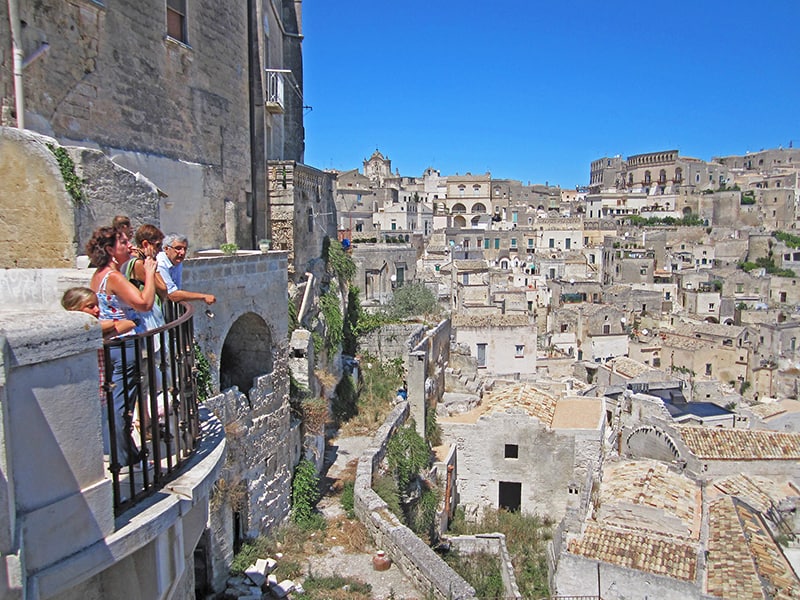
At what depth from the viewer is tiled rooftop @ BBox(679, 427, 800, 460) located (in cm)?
1836

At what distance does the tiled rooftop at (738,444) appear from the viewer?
18.4m

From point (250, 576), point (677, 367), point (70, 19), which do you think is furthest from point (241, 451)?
point (677, 367)

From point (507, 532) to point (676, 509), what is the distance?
4003 millimetres

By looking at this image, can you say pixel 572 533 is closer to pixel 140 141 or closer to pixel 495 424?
pixel 495 424

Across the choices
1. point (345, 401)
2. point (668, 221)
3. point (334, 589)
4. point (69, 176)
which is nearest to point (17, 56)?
point (69, 176)

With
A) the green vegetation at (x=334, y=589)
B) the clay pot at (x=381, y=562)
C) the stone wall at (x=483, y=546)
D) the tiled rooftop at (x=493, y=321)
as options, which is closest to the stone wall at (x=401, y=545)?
the clay pot at (x=381, y=562)

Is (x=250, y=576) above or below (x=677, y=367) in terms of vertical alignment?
above

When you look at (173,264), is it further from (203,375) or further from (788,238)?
(788,238)

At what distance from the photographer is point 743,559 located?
40.5ft

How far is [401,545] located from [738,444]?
14416mm

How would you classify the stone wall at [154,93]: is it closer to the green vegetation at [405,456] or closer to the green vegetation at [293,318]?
the green vegetation at [293,318]

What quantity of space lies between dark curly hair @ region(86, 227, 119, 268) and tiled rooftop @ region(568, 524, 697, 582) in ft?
38.5

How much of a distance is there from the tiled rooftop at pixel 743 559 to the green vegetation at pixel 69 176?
12.2m

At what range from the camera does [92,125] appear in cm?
777
